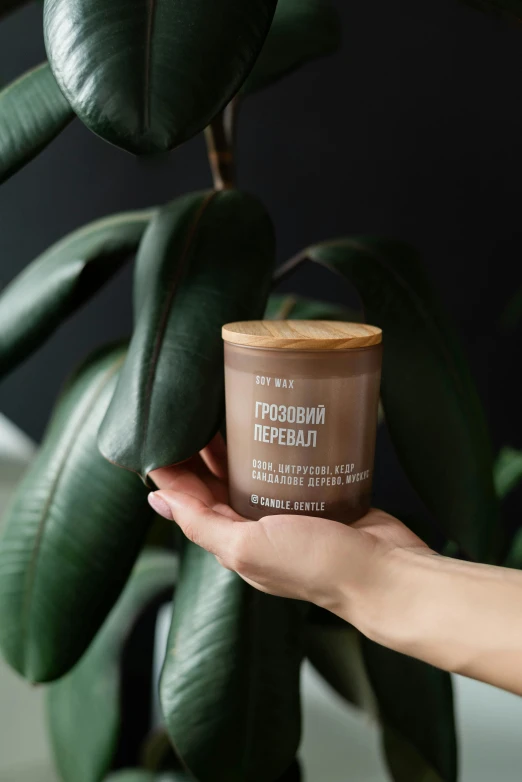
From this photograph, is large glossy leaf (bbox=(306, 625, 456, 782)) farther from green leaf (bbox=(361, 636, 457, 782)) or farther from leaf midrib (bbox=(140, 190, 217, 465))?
leaf midrib (bbox=(140, 190, 217, 465))

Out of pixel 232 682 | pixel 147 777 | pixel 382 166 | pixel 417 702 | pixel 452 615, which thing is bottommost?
pixel 147 777

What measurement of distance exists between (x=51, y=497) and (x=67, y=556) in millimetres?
71

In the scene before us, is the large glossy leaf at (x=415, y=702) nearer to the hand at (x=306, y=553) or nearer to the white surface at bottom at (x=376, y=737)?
the hand at (x=306, y=553)

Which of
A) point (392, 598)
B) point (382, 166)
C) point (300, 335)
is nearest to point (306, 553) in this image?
point (392, 598)

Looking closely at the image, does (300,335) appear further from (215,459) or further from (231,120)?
(231,120)

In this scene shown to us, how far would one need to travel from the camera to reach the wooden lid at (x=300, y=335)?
21.1 inches

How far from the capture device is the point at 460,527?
0.71 m

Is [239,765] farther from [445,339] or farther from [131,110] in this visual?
[131,110]

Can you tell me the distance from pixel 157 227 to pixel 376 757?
1186 mm

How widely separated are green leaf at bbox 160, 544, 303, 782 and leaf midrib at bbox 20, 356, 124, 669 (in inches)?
6.1

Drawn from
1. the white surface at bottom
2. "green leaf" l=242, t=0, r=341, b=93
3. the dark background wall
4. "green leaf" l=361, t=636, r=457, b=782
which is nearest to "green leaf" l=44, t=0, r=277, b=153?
"green leaf" l=242, t=0, r=341, b=93

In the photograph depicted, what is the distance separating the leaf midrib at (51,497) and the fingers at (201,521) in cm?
20

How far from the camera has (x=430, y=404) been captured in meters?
0.73

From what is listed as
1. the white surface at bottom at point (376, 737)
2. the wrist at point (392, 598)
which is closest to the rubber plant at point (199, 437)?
the wrist at point (392, 598)
